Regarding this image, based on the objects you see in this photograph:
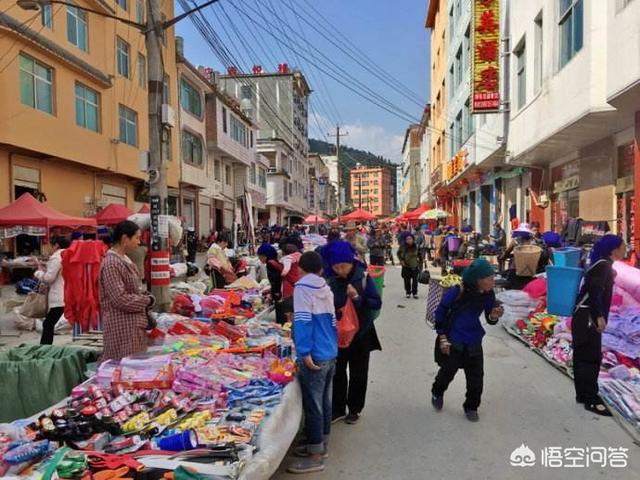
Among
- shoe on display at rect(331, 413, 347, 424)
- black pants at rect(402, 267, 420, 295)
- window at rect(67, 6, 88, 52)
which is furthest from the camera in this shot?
window at rect(67, 6, 88, 52)

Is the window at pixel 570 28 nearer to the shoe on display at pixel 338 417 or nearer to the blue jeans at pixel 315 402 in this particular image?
the shoe on display at pixel 338 417

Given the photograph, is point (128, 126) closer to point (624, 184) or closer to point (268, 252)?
point (268, 252)

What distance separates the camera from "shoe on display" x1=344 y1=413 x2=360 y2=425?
15.5 feet

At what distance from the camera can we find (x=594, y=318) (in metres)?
4.83

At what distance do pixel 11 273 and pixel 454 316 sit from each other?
579 inches

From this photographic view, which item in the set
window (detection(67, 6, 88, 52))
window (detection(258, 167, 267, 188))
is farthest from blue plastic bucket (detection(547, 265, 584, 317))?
window (detection(258, 167, 267, 188))

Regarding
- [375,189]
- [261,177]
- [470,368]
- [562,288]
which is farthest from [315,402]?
[375,189]

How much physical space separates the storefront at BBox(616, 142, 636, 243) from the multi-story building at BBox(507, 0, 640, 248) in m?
0.02

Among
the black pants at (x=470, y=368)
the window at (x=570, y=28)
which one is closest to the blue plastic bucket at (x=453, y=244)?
the window at (x=570, y=28)

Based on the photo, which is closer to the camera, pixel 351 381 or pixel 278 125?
pixel 351 381

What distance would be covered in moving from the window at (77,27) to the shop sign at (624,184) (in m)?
17.0

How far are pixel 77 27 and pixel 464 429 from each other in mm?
18643

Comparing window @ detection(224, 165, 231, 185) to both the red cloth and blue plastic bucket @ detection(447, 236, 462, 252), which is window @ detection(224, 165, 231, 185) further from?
the red cloth

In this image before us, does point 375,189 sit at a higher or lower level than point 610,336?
higher
